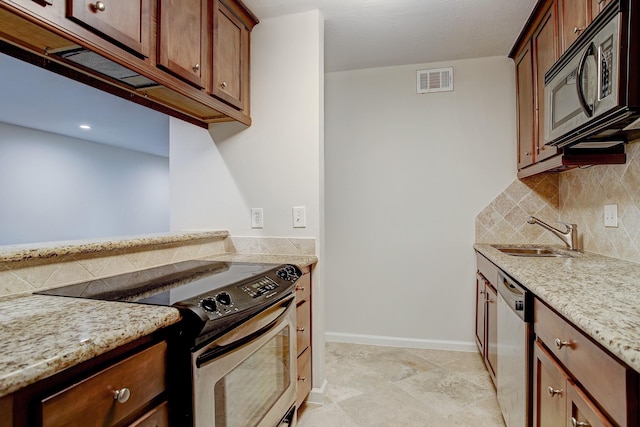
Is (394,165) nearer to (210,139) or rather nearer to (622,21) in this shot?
(210,139)

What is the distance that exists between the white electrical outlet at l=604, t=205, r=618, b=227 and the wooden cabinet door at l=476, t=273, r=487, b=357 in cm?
80

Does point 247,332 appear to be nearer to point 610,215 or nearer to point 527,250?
point 610,215

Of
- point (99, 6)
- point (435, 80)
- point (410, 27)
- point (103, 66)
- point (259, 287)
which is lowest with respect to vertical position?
point (259, 287)

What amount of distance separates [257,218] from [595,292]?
66.8 inches

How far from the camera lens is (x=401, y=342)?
2.87 meters

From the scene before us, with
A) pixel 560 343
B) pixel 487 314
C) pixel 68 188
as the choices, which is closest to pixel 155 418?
pixel 560 343

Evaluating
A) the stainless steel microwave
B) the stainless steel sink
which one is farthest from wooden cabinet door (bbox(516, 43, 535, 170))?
the stainless steel microwave

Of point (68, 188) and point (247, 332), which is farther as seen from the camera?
point (68, 188)

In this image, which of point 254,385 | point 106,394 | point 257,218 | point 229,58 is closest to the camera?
point 106,394

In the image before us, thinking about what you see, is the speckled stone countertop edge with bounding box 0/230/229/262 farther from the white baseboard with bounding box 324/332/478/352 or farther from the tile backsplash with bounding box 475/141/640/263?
the tile backsplash with bounding box 475/141/640/263

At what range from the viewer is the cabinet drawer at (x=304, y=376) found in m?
1.85

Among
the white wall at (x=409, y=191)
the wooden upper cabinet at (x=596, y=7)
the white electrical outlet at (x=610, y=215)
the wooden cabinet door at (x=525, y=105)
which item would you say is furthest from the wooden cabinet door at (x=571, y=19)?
the white wall at (x=409, y=191)

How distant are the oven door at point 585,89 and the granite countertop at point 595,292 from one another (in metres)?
0.57

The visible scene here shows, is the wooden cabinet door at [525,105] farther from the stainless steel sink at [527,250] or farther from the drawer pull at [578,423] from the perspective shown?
the drawer pull at [578,423]
